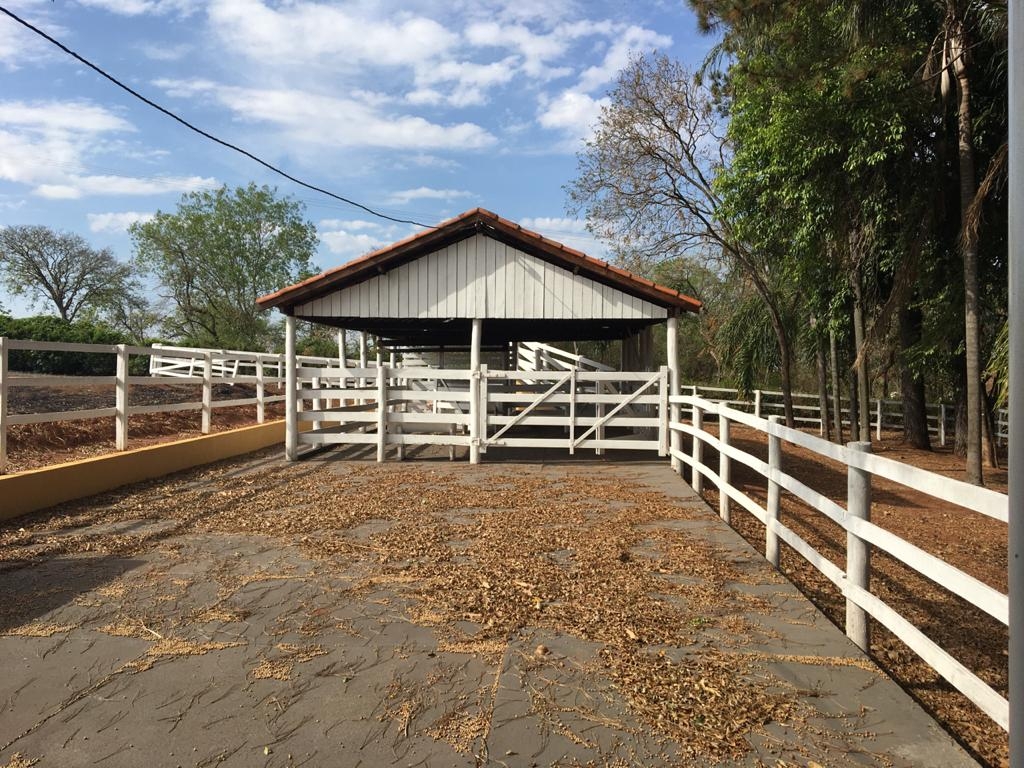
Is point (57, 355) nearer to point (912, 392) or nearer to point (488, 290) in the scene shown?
point (488, 290)

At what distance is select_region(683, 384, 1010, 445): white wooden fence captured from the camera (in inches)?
792

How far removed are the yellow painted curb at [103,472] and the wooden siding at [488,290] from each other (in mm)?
2993

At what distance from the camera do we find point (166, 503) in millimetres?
7027

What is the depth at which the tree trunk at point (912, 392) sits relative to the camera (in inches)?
717

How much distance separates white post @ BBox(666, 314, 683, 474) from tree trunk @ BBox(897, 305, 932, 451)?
34.1 ft

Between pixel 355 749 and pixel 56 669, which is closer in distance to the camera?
pixel 355 749

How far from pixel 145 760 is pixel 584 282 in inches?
350

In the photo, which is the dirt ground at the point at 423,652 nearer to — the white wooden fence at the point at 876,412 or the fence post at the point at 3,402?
the fence post at the point at 3,402

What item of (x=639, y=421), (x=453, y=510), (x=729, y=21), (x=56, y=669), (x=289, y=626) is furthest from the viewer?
(x=729, y=21)

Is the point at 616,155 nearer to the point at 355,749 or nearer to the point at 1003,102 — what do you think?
the point at 1003,102

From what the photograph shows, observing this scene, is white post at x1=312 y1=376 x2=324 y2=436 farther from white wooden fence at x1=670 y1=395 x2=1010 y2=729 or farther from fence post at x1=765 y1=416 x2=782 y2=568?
fence post at x1=765 y1=416 x2=782 y2=568

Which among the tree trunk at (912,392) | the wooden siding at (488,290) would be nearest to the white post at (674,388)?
the wooden siding at (488,290)

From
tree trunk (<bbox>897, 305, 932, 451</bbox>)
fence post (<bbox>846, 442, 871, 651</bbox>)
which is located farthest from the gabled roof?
tree trunk (<bbox>897, 305, 932, 451</bbox>)

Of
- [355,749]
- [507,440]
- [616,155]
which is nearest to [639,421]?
[507,440]
